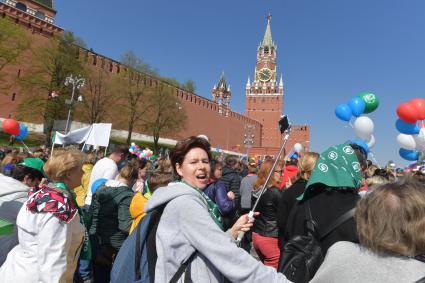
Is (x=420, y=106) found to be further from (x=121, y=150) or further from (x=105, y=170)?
(x=105, y=170)

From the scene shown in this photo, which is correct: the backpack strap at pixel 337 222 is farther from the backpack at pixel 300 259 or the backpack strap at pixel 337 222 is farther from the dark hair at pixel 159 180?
the dark hair at pixel 159 180

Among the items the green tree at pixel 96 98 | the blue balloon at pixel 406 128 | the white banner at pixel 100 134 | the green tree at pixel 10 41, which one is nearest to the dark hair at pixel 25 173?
the white banner at pixel 100 134

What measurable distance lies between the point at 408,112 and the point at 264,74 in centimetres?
8530

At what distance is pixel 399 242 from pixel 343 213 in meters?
0.72

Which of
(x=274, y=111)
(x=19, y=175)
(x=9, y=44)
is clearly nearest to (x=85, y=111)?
(x=9, y=44)

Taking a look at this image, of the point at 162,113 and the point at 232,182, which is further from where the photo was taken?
the point at 162,113

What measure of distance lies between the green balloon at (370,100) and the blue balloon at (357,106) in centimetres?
7

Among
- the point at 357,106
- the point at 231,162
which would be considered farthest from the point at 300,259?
the point at 357,106

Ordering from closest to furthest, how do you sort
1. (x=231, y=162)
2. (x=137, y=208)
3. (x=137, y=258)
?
(x=137, y=258)
(x=137, y=208)
(x=231, y=162)

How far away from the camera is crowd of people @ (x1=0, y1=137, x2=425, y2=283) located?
1300mm

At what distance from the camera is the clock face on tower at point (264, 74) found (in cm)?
8938

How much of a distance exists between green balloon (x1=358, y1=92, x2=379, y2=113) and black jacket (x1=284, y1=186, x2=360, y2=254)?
20.8ft

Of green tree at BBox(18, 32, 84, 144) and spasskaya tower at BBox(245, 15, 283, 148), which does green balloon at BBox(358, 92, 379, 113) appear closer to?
green tree at BBox(18, 32, 84, 144)

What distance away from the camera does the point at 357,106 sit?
7758mm
